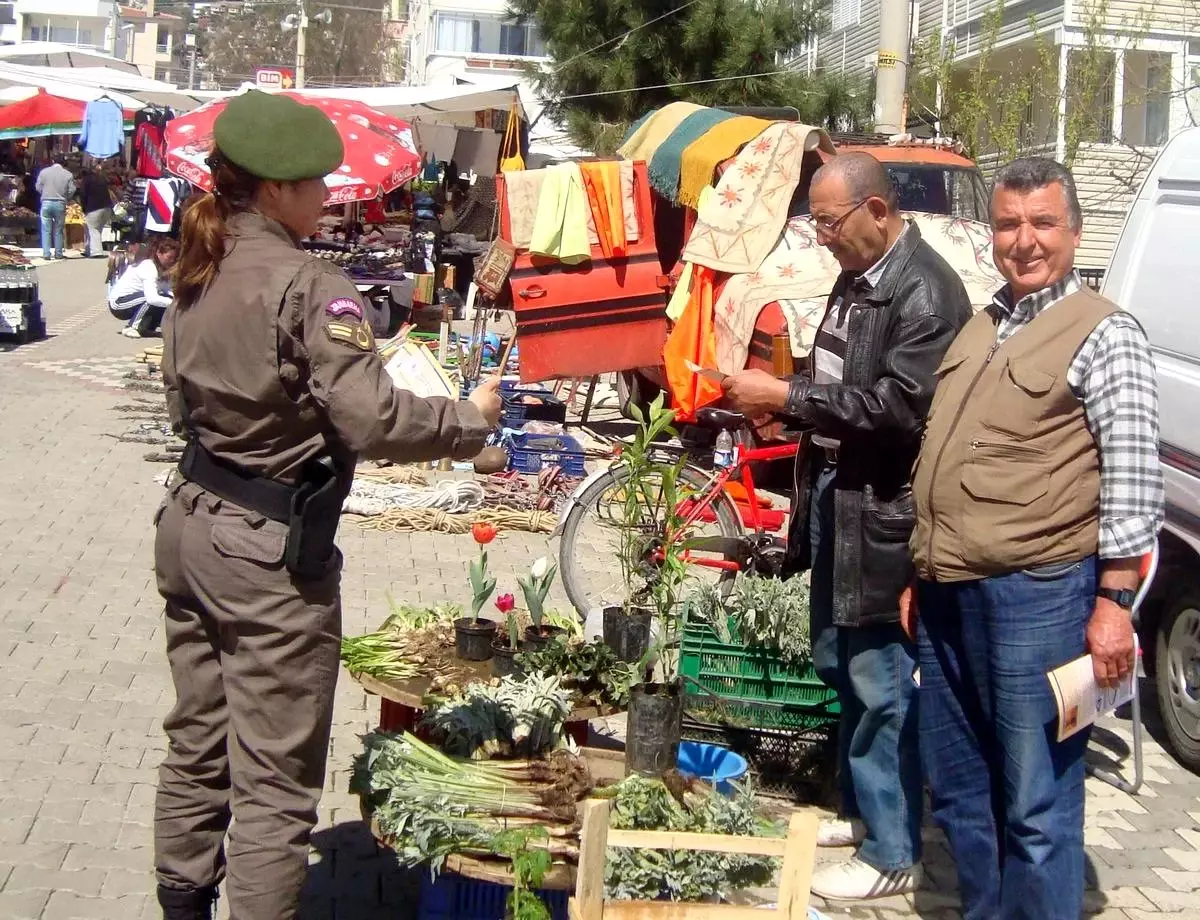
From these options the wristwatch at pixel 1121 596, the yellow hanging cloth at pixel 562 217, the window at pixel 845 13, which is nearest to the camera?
the wristwatch at pixel 1121 596

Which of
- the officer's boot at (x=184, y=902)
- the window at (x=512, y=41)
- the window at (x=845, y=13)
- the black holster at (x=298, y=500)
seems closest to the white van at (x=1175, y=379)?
the black holster at (x=298, y=500)

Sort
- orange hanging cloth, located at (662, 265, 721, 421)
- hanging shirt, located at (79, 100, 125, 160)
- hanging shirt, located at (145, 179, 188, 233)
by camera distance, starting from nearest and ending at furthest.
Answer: orange hanging cloth, located at (662, 265, 721, 421)
hanging shirt, located at (145, 179, 188, 233)
hanging shirt, located at (79, 100, 125, 160)

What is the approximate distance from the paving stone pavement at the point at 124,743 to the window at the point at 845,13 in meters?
25.9

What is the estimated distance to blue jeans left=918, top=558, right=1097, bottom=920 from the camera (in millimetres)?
3465

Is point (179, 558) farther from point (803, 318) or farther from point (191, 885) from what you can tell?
point (803, 318)

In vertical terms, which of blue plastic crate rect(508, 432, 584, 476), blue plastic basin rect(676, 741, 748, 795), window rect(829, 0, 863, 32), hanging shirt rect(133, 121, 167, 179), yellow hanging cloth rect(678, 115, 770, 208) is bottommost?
blue plastic basin rect(676, 741, 748, 795)

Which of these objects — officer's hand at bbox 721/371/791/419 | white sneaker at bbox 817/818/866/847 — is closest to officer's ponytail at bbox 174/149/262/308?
officer's hand at bbox 721/371/791/419

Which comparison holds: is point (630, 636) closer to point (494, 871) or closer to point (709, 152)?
point (494, 871)

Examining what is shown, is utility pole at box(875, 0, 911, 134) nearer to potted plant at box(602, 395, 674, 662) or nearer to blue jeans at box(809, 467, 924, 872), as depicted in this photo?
potted plant at box(602, 395, 674, 662)

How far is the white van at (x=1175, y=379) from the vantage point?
18.9 ft

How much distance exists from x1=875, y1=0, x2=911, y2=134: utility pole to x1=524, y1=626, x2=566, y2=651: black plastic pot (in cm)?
1021

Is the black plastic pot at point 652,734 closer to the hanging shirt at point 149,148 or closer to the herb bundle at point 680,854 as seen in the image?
the herb bundle at point 680,854

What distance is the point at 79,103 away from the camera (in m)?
24.7

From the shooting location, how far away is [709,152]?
33.9ft
